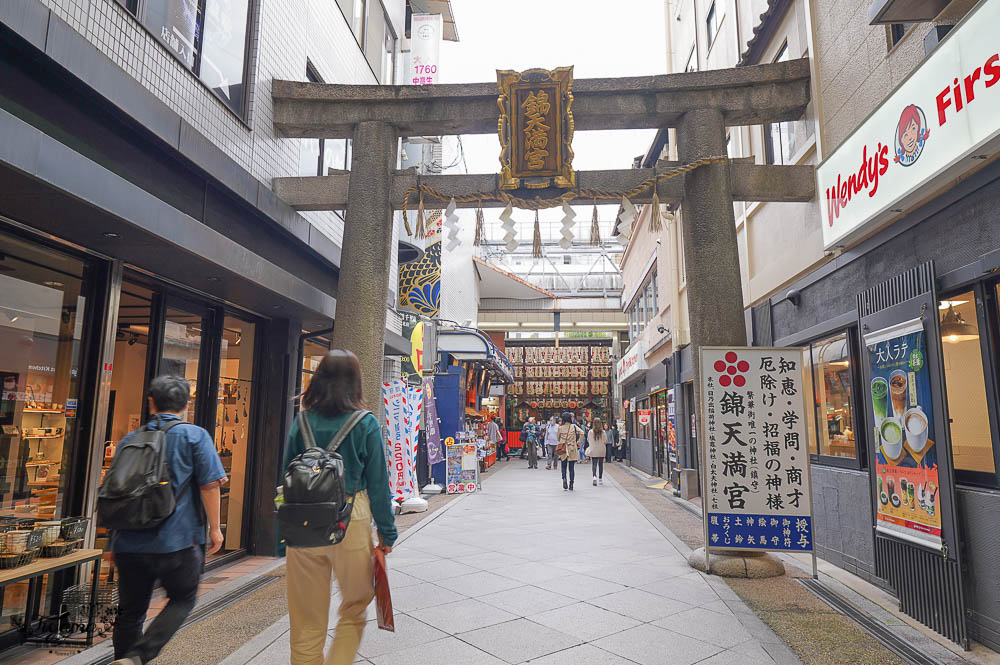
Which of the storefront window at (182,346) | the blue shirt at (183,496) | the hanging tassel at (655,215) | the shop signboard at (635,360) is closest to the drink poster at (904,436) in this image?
the hanging tassel at (655,215)

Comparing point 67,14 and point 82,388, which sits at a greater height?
point 67,14

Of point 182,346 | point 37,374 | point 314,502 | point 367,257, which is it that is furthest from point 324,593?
point 367,257

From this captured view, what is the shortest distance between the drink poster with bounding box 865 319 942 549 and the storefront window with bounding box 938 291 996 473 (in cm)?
25

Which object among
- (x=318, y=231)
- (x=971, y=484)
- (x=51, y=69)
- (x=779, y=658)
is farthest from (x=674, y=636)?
(x=318, y=231)

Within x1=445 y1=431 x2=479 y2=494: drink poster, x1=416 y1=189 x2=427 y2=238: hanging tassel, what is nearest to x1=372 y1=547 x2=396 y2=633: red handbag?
x1=416 y1=189 x2=427 y2=238: hanging tassel

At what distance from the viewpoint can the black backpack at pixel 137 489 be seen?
120 inches

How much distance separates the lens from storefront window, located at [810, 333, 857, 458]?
22.1 feet

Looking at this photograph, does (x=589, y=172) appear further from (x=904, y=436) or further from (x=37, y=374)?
(x=37, y=374)

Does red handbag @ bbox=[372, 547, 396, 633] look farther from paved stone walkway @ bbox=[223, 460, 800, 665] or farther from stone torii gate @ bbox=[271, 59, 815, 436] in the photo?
stone torii gate @ bbox=[271, 59, 815, 436]

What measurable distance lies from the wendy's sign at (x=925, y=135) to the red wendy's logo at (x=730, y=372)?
1460mm

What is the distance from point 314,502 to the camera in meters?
2.88

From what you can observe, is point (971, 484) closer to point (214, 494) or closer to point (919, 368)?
point (919, 368)

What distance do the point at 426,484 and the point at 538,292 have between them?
15.3 metres

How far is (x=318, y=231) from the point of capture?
816 centimetres
